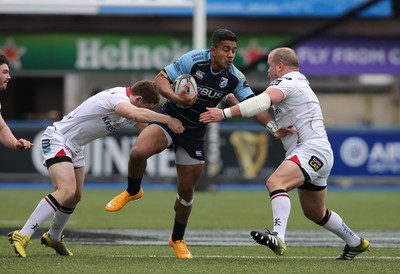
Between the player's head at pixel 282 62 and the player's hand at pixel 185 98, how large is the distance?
2.62ft

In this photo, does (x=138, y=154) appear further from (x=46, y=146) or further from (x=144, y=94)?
(x=46, y=146)

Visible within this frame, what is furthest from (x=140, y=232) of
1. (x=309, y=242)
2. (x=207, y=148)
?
(x=207, y=148)

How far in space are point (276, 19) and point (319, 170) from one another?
20523mm

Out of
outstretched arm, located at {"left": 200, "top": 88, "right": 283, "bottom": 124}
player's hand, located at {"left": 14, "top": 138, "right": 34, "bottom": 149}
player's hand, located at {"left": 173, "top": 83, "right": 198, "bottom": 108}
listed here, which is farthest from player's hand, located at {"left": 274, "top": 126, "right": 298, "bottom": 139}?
player's hand, located at {"left": 14, "top": 138, "right": 34, "bottom": 149}

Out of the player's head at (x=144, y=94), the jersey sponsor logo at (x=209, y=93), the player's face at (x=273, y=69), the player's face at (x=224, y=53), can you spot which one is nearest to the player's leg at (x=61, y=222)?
the player's head at (x=144, y=94)

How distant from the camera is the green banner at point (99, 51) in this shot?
1139 inches

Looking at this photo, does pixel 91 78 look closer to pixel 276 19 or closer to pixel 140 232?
pixel 276 19

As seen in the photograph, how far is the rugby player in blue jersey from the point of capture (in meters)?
9.73

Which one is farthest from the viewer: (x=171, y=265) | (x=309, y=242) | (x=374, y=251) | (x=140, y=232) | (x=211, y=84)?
(x=140, y=232)

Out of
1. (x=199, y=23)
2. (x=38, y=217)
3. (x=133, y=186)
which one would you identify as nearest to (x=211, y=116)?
(x=133, y=186)

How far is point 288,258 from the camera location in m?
9.92

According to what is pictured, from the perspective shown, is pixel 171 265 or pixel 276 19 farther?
pixel 276 19

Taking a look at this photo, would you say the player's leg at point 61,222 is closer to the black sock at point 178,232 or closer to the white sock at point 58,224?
the white sock at point 58,224

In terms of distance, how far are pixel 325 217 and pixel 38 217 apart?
2.77 meters
